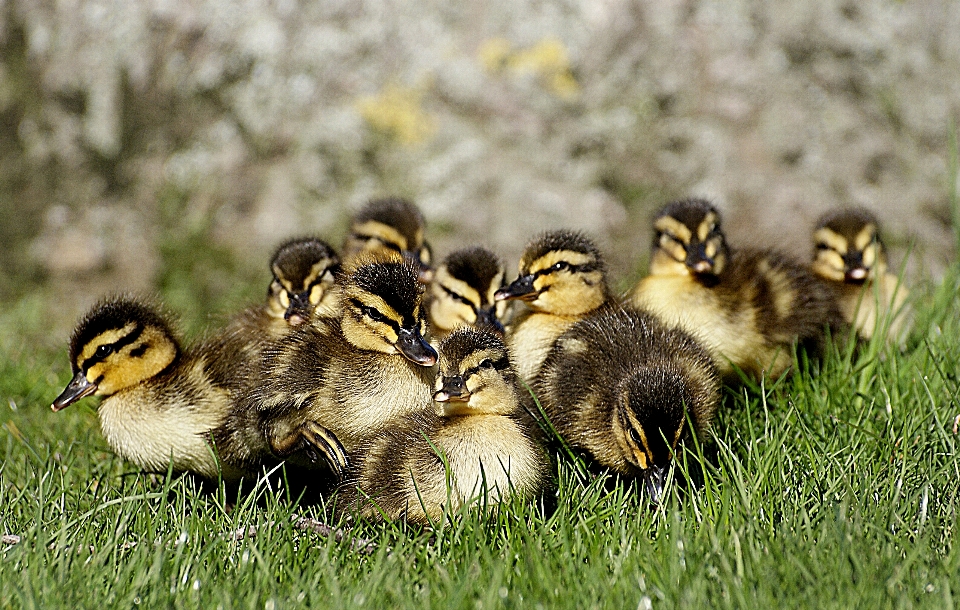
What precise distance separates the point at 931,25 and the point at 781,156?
1049 mm

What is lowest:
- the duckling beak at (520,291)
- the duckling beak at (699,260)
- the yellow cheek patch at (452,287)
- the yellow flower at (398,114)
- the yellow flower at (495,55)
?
the yellow cheek patch at (452,287)

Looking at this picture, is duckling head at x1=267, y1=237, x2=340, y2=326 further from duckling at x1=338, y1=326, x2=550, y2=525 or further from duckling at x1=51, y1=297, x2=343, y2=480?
duckling at x1=338, y1=326, x2=550, y2=525

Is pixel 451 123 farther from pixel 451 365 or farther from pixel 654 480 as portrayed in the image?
pixel 654 480

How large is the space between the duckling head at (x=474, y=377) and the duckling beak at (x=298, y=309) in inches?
30.5

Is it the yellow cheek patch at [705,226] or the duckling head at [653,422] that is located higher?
the yellow cheek patch at [705,226]

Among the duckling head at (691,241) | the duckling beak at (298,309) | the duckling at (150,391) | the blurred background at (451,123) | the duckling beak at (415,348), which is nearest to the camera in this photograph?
the duckling beak at (415,348)

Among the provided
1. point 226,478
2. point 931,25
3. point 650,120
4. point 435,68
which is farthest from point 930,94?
point 226,478

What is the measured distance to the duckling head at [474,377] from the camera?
2844 mm

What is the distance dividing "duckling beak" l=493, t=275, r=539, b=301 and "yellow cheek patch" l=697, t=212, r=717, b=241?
2.29ft

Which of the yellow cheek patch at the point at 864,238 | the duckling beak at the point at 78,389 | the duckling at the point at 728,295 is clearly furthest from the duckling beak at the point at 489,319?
the yellow cheek patch at the point at 864,238

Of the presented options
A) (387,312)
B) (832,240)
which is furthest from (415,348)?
(832,240)

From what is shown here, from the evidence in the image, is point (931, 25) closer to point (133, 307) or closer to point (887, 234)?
point (887, 234)

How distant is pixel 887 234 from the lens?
526 cm

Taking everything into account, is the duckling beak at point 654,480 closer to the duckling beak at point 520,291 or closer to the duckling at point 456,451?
the duckling at point 456,451
